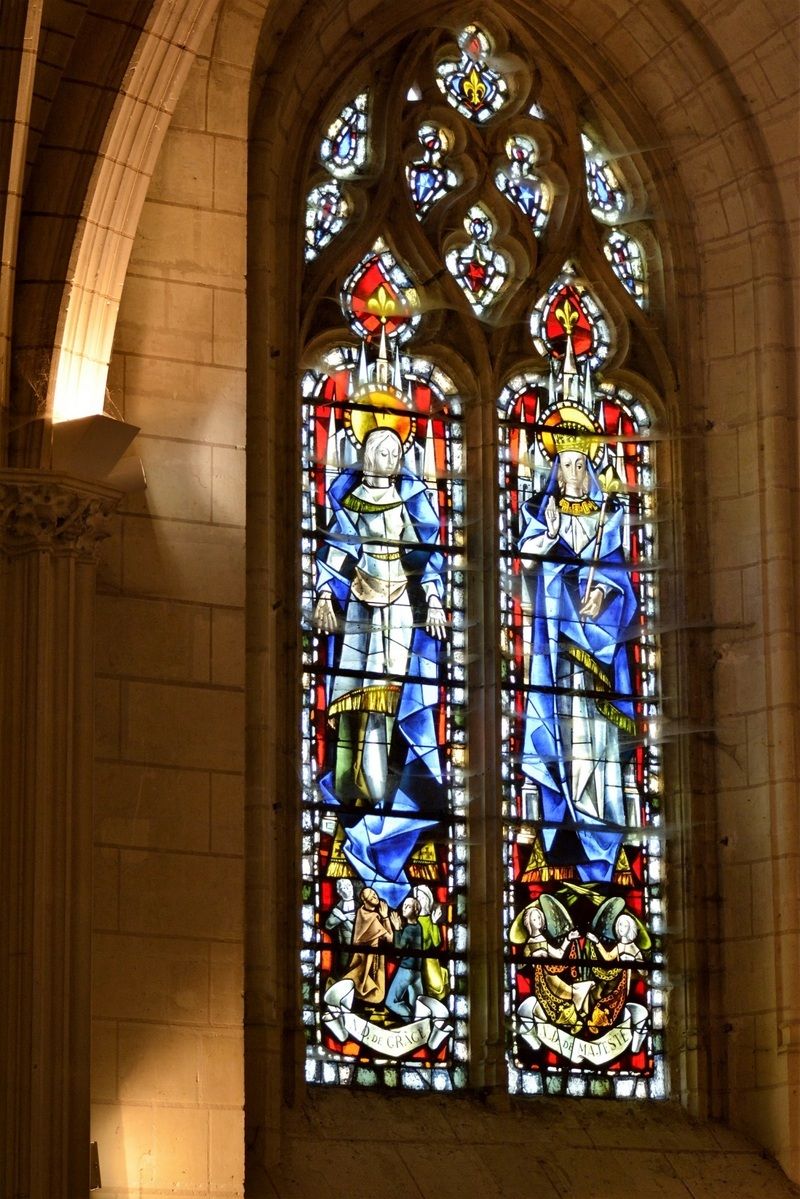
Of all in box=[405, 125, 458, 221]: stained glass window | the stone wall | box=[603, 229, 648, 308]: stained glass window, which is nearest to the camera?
the stone wall

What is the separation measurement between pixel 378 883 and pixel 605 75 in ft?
14.7

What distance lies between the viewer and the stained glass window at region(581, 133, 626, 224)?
52.6 feet

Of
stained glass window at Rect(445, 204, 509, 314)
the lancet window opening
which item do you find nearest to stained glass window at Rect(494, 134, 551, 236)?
the lancet window opening

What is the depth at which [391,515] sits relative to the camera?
15.0m

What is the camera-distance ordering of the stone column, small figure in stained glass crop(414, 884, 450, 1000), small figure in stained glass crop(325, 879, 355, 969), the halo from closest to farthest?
1. the stone column
2. small figure in stained glass crop(325, 879, 355, 969)
3. small figure in stained glass crop(414, 884, 450, 1000)
4. the halo

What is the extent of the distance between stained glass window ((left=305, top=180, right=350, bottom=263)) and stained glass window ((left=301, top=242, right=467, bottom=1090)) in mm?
242

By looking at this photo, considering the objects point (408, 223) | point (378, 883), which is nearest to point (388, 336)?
point (408, 223)

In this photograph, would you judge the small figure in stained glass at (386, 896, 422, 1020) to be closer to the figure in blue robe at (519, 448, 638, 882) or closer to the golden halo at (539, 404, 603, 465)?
the figure in blue robe at (519, 448, 638, 882)

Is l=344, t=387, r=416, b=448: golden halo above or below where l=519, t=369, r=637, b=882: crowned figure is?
above

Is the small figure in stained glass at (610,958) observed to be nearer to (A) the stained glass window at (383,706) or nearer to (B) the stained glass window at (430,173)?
(A) the stained glass window at (383,706)

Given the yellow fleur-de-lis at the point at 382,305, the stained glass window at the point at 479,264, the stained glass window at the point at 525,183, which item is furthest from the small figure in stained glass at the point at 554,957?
the stained glass window at the point at 525,183

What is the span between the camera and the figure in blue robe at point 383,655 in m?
14.4

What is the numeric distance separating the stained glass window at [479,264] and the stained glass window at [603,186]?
2.15ft

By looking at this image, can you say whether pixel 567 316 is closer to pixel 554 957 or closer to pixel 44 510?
pixel 554 957
